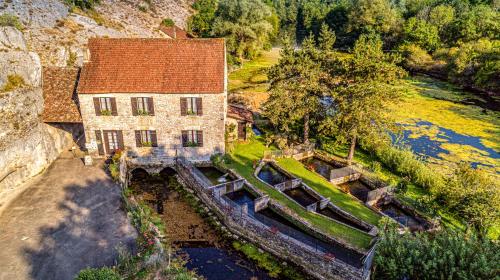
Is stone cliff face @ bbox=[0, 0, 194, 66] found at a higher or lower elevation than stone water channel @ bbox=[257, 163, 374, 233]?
higher

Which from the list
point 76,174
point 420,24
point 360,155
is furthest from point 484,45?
point 76,174

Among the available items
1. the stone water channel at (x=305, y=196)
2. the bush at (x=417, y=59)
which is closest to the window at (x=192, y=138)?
the stone water channel at (x=305, y=196)

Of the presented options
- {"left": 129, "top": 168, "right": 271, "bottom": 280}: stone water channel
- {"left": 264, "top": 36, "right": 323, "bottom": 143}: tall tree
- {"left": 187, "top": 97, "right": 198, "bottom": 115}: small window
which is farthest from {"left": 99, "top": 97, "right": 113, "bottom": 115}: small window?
{"left": 264, "top": 36, "right": 323, "bottom": 143}: tall tree

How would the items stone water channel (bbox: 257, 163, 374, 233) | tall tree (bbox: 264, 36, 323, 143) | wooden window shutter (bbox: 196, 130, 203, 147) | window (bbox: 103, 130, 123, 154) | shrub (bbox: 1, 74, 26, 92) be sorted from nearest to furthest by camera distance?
stone water channel (bbox: 257, 163, 374, 233) → shrub (bbox: 1, 74, 26, 92) → window (bbox: 103, 130, 123, 154) → wooden window shutter (bbox: 196, 130, 203, 147) → tall tree (bbox: 264, 36, 323, 143)

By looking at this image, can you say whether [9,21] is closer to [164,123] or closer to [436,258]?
[164,123]

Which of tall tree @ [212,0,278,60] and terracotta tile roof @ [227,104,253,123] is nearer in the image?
terracotta tile roof @ [227,104,253,123]

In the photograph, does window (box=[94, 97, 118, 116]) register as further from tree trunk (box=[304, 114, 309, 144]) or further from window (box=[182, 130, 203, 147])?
tree trunk (box=[304, 114, 309, 144])

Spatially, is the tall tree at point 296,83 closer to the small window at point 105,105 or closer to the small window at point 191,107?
the small window at point 191,107
